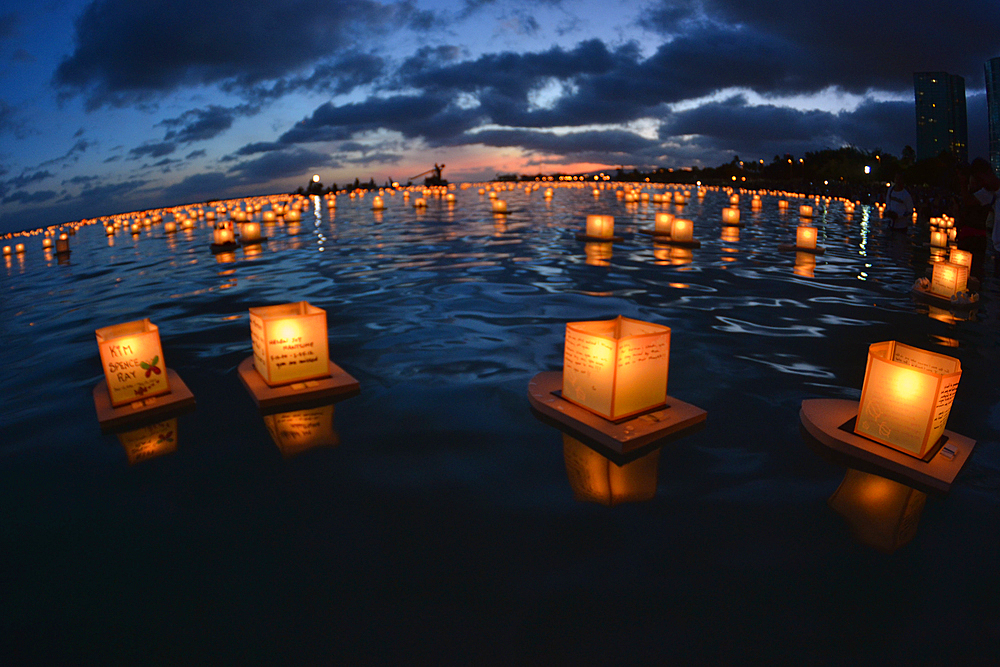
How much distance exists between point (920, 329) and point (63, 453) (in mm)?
10152

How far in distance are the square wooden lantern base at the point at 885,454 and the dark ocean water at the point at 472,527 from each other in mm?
130

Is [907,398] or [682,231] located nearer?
[907,398]

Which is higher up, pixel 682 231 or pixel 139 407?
pixel 682 231

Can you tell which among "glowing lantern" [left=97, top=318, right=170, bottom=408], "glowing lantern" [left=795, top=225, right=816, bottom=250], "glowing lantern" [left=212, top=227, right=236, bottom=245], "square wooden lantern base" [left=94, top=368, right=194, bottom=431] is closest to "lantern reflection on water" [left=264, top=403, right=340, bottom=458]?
"square wooden lantern base" [left=94, top=368, right=194, bottom=431]

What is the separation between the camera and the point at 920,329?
7.53 metres

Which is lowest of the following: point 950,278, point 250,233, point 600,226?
point 950,278

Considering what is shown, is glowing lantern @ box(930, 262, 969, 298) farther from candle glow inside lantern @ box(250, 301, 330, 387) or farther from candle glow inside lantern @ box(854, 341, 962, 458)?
candle glow inside lantern @ box(250, 301, 330, 387)

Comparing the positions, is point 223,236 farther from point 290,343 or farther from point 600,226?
point 290,343

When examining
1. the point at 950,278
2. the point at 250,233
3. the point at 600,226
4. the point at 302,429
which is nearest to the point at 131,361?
the point at 302,429

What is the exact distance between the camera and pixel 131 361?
4.94m

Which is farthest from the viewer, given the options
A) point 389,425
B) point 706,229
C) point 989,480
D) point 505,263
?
point 706,229

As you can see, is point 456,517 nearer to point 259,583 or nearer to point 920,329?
point 259,583

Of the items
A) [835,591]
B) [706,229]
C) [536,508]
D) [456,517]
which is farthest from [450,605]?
[706,229]

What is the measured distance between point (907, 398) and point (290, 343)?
17.5ft
